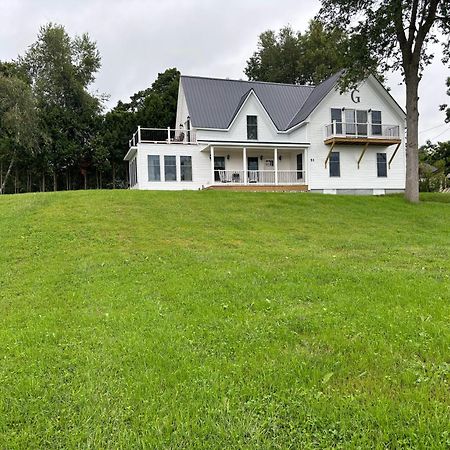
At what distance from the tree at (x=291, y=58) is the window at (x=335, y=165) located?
1375 centimetres

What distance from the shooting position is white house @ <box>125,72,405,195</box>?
24.0 metres

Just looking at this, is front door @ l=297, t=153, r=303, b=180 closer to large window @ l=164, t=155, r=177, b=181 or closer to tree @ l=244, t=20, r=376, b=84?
large window @ l=164, t=155, r=177, b=181

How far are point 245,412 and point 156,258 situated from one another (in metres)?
5.25

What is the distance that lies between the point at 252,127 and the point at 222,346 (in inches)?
918

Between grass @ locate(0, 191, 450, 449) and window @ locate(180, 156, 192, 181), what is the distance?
15.5 meters

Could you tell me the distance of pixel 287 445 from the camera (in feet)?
8.23

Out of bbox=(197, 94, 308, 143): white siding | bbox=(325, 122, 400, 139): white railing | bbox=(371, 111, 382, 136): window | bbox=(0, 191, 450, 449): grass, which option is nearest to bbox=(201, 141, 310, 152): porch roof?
bbox=(197, 94, 308, 143): white siding

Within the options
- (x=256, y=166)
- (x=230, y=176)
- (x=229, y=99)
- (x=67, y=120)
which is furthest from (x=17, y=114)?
(x=256, y=166)

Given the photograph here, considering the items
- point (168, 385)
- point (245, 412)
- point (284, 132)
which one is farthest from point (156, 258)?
point (284, 132)

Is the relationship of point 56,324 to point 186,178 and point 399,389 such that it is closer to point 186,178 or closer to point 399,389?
point 399,389

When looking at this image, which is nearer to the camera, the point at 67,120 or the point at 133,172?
the point at 133,172

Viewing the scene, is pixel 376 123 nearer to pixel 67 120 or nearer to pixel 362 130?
pixel 362 130

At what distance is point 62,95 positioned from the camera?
36.5m

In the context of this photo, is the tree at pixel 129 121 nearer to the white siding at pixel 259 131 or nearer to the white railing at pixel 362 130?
the white siding at pixel 259 131
